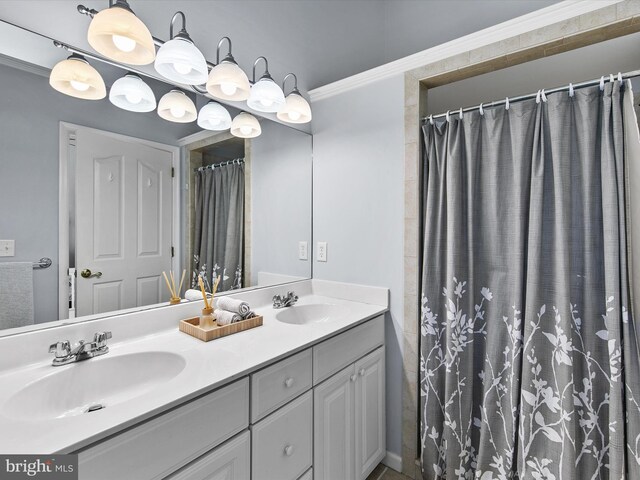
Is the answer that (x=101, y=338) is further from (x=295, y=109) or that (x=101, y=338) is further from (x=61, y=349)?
(x=295, y=109)

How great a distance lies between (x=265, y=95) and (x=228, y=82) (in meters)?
0.23

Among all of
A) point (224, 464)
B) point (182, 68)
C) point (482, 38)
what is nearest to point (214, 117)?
point (182, 68)

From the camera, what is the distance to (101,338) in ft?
3.79

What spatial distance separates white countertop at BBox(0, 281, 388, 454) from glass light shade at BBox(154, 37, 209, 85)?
0.99 m

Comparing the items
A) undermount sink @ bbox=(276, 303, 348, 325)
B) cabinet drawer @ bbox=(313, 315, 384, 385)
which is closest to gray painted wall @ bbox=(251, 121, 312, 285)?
undermount sink @ bbox=(276, 303, 348, 325)

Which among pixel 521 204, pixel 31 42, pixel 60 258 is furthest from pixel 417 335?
pixel 31 42

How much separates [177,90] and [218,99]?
0.20 m

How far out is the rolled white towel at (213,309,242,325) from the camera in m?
1.40

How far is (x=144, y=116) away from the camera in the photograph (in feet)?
4.56

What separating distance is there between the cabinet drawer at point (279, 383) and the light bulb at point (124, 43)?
47.2 inches

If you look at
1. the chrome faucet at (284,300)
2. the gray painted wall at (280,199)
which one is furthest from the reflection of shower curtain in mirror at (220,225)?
the chrome faucet at (284,300)

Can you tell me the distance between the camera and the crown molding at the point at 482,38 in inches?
51.8

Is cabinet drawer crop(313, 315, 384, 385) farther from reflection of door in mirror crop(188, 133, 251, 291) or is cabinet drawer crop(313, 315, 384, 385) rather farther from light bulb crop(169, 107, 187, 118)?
light bulb crop(169, 107, 187, 118)

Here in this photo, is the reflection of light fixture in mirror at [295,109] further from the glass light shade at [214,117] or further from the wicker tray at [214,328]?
the wicker tray at [214,328]
